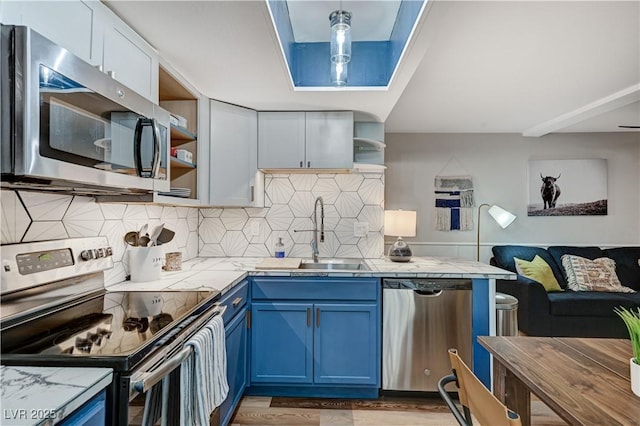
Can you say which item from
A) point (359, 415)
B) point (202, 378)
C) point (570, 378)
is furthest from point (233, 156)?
point (570, 378)

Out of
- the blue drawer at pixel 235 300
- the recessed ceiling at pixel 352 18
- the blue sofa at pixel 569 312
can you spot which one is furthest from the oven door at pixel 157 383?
the blue sofa at pixel 569 312

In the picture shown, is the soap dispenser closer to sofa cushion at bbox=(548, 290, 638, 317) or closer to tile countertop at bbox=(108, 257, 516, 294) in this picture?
tile countertop at bbox=(108, 257, 516, 294)

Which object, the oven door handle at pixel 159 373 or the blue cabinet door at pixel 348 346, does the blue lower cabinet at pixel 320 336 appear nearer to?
the blue cabinet door at pixel 348 346

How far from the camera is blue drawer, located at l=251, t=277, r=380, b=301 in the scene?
2.37 m

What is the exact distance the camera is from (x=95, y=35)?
4.29 ft

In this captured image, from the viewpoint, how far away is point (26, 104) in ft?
2.87

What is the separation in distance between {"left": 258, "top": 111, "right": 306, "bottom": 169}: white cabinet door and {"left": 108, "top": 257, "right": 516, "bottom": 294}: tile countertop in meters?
0.87

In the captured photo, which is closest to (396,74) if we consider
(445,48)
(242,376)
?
(445,48)

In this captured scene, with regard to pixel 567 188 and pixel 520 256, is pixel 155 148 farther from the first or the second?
pixel 567 188

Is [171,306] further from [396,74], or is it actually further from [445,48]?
[445,48]

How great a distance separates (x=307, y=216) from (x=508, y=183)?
2.57 m

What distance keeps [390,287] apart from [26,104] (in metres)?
2.11

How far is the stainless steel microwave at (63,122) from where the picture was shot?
0.87 metres

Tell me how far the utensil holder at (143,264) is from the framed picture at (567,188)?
4083 mm
